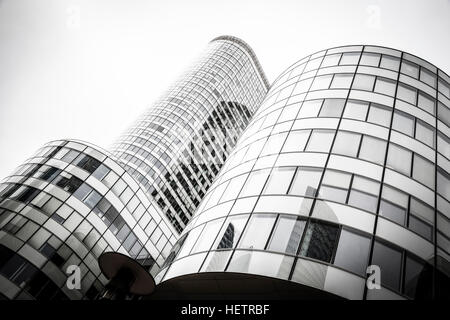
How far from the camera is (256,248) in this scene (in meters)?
14.2

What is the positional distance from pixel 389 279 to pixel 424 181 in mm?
7329

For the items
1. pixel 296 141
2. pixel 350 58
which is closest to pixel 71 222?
pixel 296 141

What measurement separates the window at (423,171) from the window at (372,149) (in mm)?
1921

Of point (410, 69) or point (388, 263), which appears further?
point (410, 69)

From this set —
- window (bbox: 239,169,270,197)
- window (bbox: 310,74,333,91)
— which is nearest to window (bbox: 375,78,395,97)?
window (bbox: 310,74,333,91)

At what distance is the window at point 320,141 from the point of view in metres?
18.6

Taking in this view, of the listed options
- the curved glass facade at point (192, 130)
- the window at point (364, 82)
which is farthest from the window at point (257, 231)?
the curved glass facade at point (192, 130)

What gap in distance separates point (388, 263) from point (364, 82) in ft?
47.9

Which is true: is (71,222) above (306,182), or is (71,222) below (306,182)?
below

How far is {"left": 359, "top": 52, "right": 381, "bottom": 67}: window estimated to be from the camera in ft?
82.0

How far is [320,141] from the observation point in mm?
19109

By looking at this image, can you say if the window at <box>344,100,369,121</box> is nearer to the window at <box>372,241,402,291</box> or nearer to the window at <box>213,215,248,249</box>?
the window at <box>372,241,402,291</box>

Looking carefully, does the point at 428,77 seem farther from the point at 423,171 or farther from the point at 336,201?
the point at 336,201
